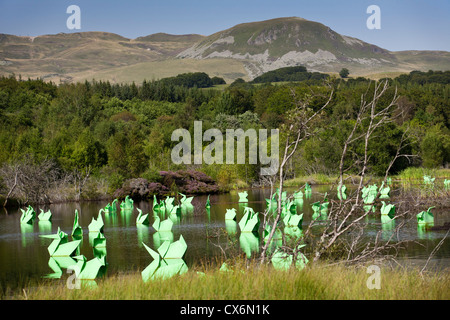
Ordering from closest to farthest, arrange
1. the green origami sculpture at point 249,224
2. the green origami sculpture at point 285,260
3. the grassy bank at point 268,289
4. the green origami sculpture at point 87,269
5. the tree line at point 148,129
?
the grassy bank at point 268,289 < the green origami sculpture at point 285,260 < the green origami sculpture at point 87,269 < the green origami sculpture at point 249,224 < the tree line at point 148,129

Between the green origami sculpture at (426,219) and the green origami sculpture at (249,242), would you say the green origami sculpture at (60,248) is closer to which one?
Result: the green origami sculpture at (249,242)

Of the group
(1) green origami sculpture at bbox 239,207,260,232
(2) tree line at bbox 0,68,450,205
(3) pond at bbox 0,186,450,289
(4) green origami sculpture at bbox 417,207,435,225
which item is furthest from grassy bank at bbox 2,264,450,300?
(4) green origami sculpture at bbox 417,207,435,225

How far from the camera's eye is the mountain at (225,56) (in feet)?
461

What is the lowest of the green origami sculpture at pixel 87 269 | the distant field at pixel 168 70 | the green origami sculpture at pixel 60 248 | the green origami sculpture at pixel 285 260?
the green origami sculpture at pixel 60 248

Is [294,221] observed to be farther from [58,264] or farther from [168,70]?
[168,70]

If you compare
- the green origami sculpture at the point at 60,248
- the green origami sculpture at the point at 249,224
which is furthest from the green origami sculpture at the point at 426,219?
the green origami sculpture at the point at 60,248

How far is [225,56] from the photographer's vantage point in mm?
179125

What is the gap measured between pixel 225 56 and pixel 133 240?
16828 cm

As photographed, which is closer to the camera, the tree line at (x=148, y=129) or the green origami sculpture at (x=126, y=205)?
the green origami sculpture at (x=126, y=205)

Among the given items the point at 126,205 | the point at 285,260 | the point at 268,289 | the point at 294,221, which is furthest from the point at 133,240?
the point at 268,289

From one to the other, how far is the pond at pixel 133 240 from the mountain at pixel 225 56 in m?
111

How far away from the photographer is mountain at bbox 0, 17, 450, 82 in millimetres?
140625
